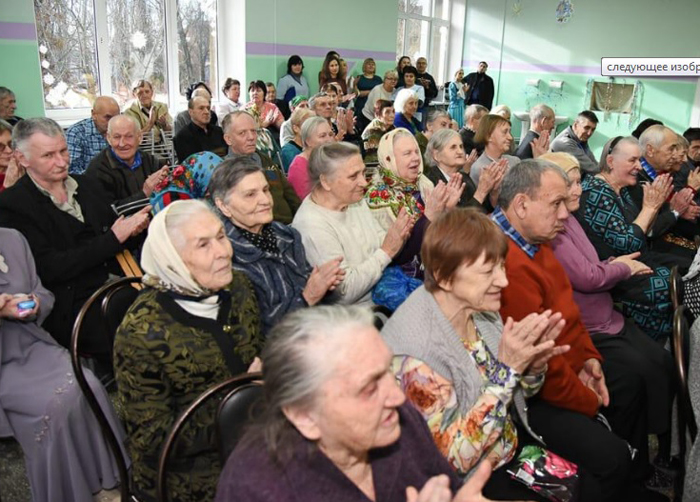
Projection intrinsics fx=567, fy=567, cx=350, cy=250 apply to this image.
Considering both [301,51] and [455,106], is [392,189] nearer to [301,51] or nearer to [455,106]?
[301,51]

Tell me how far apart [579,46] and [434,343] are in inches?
409

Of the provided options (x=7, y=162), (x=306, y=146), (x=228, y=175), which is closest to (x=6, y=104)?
(x=7, y=162)

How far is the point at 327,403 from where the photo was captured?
97 centimetres

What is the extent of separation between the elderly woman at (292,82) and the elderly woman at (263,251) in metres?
5.86

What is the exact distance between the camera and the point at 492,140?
149 inches

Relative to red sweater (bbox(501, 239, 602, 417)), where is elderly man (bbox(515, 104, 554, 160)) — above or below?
above

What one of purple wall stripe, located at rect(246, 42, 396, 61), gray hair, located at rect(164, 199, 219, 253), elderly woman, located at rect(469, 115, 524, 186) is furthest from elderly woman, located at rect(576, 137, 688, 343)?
purple wall stripe, located at rect(246, 42, 396, 61)

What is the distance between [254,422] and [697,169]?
3875mm

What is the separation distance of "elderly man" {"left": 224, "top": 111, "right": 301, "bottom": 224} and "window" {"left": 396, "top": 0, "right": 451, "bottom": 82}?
753 centimetres

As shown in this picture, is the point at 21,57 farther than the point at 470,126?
Yes

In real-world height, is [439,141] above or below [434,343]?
above

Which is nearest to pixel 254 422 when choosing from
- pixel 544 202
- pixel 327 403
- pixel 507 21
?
pixel 327 403

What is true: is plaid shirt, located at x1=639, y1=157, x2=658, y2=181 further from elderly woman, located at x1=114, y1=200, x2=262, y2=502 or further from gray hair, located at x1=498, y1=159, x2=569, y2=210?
elderly woman, located at x1=114, y1=200, x2=262, y2=502

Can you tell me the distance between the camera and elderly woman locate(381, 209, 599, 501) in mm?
1327
